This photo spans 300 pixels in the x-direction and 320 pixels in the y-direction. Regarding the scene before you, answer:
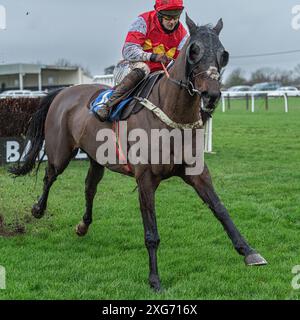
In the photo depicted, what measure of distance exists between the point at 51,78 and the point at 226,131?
44.1 m

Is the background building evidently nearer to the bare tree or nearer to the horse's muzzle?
the bare tree

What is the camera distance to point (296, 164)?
10930 mm

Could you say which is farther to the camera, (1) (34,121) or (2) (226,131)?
(2) (226,131)

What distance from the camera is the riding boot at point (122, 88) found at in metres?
5.08

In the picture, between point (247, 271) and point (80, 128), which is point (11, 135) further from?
point (247, 271)

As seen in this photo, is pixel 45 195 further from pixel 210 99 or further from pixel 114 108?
pixel 210 99

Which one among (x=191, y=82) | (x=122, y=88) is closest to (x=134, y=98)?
(x=122, y=88)

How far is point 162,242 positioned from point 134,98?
1.76 metres

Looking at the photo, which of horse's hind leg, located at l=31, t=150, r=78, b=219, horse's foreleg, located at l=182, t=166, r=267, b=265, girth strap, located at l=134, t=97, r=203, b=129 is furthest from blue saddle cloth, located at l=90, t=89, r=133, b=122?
horse's hind leg, located at l=31, t=150, r=78, b=219

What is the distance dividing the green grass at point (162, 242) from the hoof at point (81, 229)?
0.07 m

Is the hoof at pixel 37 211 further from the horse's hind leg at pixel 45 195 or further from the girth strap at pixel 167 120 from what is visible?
the girth strap at pixel 167 120

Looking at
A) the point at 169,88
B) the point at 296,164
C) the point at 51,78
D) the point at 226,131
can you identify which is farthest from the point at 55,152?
the point at 51,78

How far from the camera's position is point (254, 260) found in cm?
439

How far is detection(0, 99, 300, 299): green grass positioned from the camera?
15.2 feet
